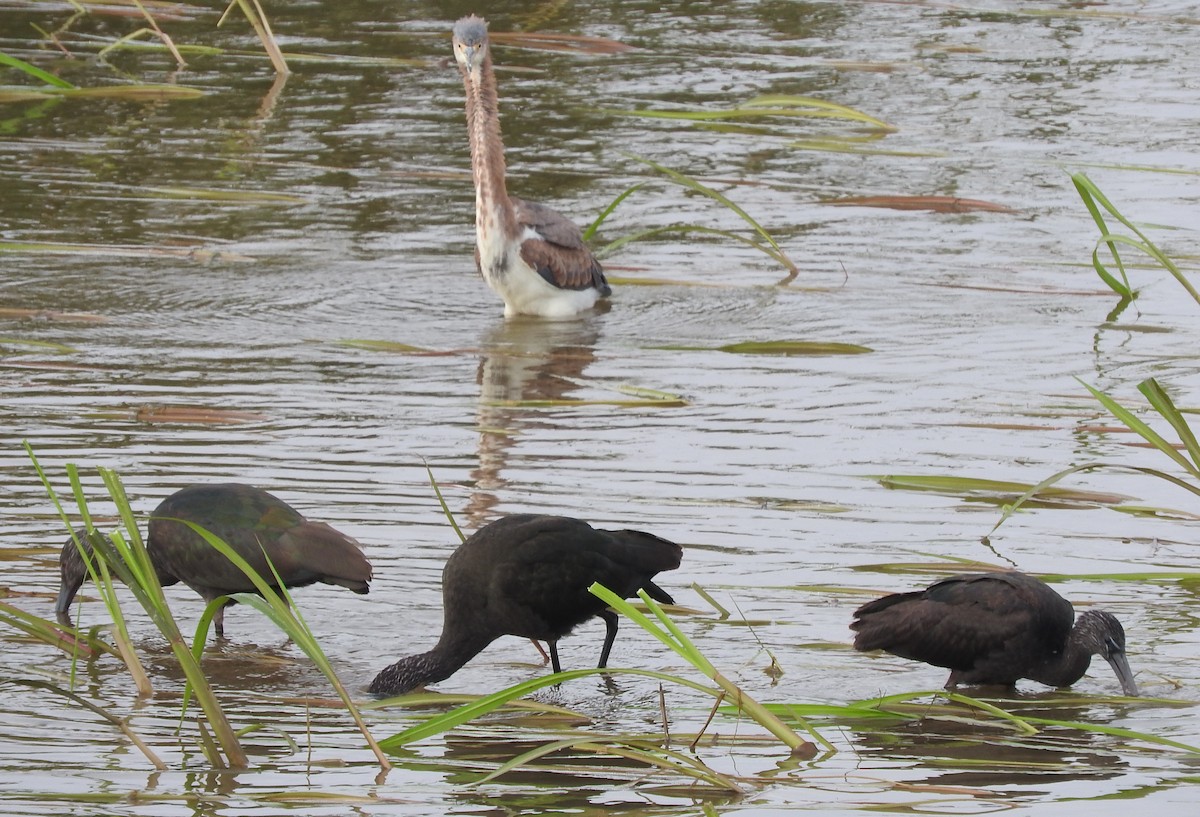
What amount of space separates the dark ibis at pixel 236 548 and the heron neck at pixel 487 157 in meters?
3.83

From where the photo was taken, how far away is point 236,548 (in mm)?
5539

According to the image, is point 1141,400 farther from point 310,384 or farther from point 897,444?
point 310,384

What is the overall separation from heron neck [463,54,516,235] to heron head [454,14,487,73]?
9 centimetres

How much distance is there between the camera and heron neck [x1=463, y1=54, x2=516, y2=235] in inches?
371

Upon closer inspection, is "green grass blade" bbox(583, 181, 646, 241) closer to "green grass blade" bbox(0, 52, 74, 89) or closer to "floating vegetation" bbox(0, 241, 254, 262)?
"floating vegetation" bbox(0, 241, 254, 262)

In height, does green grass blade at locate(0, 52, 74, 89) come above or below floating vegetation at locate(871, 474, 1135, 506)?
above

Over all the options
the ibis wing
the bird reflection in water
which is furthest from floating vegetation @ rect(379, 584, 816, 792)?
the bird reflection in water

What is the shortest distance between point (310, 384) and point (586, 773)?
12.8 feet

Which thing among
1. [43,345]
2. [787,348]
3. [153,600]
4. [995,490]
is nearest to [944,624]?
[995,490]

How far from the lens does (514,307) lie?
9602 mm

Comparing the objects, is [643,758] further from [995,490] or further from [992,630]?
[995,490]

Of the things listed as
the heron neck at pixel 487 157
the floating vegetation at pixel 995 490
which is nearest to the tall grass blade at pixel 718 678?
the floating vegetation at pixel 995 490

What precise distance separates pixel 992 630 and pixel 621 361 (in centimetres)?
367

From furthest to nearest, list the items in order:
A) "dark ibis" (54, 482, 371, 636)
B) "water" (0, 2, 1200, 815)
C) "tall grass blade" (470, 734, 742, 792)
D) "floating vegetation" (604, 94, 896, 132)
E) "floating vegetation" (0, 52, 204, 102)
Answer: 1. "floating vegetation" (0, 52, 204, 102)
2. "floating vegetation" (604, 94, 896, 132)
3. "dark ibis" (54, 482, 371, 636)
4. "water" (0, 2, 1200, 815)
5. "tall grass blade" (470, 734, 742, 792)
